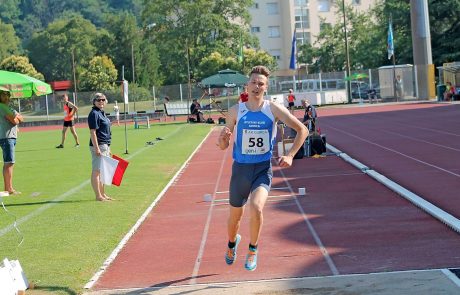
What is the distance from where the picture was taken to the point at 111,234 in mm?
11539

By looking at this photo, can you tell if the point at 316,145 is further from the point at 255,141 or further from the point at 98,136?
the point at 255,141

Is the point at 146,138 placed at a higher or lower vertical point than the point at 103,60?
lower

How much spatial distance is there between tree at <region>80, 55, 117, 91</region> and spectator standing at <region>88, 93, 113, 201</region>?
76.7 meters

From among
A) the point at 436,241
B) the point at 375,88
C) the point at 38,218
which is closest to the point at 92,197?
the point at 38,218

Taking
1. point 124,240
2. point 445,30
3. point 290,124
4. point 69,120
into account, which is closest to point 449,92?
point 445,30

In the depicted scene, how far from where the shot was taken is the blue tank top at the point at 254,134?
27.7ft

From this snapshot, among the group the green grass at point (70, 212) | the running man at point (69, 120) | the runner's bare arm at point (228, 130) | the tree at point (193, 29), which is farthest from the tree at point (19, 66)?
the runner's bare arm at point (228, 130)

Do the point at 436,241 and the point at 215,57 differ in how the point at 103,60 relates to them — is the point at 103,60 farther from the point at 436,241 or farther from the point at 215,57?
the point at 436,241

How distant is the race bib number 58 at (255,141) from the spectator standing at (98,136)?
21.9ft

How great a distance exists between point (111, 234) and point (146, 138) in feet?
80.6

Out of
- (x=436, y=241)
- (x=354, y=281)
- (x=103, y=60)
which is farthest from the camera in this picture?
(x=103, y=60)

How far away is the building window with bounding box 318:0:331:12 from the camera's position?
112 m

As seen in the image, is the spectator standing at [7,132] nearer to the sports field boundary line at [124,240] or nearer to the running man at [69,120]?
the sports field boundary line at [124,240]

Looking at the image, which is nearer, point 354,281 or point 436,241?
point 354,281
